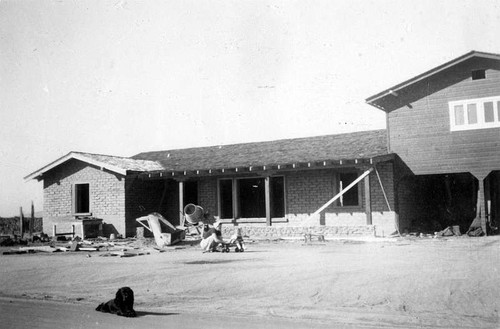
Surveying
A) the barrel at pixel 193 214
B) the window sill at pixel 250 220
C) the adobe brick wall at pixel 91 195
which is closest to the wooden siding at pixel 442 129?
the window sill at pixel 250 220

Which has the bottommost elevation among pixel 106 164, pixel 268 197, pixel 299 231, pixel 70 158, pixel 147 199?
pixel 299 231

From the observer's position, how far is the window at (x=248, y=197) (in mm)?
23438

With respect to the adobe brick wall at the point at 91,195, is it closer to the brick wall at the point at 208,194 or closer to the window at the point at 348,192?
the brick wall at the point at 208,194

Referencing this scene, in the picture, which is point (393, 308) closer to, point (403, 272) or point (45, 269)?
point (403, 272)

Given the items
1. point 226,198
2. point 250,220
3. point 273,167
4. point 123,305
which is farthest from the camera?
point 226,198

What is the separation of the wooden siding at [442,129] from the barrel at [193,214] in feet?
25.9

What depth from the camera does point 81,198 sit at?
83.5 feet

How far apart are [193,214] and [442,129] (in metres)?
9.98

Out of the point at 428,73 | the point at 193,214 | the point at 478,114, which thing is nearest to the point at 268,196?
the point at 193,214

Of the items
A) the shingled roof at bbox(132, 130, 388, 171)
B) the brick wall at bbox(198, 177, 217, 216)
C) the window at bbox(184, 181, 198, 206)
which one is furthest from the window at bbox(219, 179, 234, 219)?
the window at bbox(184, 181, 198, 206)

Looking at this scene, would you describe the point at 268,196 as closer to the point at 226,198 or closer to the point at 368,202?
the point at 226,198

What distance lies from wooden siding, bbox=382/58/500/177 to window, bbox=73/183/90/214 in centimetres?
1396

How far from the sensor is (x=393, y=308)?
7.48 metres

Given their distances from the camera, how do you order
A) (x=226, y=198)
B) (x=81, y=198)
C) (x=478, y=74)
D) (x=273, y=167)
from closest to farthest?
1. (x=478, y=74)
2. (x=273, y=167)
3. (x=226, y=198)
4. (x=81, y=198)
